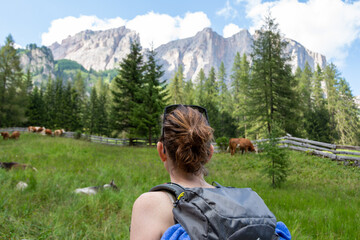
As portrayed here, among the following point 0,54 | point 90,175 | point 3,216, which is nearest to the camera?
point 3,216

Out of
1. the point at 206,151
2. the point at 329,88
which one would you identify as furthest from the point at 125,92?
the point at 329,88

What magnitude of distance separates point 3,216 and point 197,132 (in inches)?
145

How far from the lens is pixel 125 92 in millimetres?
27219

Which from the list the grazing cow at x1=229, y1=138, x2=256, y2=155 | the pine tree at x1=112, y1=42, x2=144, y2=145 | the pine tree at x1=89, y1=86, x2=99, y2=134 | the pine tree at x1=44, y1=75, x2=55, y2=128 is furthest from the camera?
the pine tree at x1=44, y1=75, x2=55, y2=128

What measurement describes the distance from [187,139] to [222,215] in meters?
0.52

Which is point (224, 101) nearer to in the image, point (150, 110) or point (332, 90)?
point (332, 90)

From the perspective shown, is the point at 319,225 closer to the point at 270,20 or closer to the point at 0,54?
the point at 270,20

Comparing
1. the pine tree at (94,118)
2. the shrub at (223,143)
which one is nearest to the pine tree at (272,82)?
the shrub at (223,143)

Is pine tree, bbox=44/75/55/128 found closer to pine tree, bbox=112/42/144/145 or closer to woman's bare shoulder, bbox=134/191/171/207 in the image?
pine tree, bbox=112/42/144/145

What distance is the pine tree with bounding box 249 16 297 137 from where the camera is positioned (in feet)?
73.6

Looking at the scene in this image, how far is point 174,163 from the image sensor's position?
1.53m

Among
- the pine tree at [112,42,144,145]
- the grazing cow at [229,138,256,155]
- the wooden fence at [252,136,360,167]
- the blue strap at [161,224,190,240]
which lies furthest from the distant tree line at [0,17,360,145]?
the blue strap at [161,224,190,240]

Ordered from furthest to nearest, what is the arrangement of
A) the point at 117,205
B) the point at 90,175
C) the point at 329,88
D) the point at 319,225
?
the point at 329,88 < the point at 90,175 < the point at 117,205 < the point at 319,225

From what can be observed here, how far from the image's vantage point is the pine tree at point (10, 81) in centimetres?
3525
